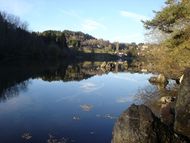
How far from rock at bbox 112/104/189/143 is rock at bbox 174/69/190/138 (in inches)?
78.4

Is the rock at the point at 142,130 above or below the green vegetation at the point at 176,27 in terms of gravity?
below

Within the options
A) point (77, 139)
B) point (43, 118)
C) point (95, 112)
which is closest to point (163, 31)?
point (95, 112)

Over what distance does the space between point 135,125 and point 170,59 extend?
26874 millimetres

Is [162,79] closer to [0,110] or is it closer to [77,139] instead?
[0,110]

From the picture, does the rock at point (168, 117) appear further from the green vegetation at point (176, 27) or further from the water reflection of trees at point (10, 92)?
the water reflection of trees at point (10, 92)

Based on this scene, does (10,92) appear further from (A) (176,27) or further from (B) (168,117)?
(B) (168,117)

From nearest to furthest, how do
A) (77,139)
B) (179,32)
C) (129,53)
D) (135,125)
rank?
(135,125) → (77,139) → (179,32) → (129,53)

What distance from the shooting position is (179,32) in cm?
3241

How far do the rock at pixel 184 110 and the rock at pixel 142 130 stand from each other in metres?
1.99

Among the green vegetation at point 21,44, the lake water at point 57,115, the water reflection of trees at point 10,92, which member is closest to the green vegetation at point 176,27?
the lake water at point 57,115

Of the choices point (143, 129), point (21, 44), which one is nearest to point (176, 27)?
point (143, 129)

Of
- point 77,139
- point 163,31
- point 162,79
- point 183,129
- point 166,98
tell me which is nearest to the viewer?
point 183,129

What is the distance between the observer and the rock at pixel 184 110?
13.7 metres

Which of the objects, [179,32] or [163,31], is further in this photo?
[163,31]
